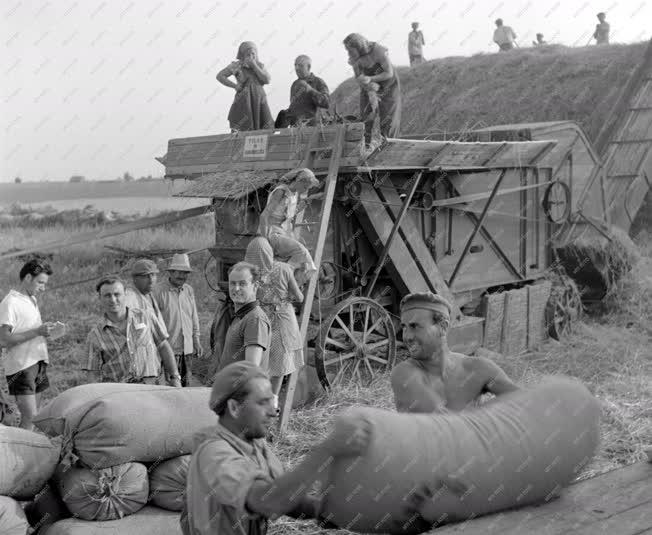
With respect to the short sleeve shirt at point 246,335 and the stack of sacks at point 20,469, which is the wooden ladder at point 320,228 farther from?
the stack of sacks at point 20,469

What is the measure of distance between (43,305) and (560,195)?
8347 millimetres

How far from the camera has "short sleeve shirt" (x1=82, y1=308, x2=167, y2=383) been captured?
498 cm

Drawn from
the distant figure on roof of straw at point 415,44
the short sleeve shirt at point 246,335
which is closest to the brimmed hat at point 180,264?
the short sleeve shirt at point 246,335

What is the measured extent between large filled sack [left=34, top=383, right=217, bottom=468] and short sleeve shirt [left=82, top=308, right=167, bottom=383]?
0.88 meters

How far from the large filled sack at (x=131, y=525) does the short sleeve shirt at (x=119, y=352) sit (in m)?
→ 1.22

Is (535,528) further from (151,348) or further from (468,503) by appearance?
(151,348)

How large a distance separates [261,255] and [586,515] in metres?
4.27

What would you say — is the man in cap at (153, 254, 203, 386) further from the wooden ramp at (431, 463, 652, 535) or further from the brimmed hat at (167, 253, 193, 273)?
the wooden ramp at (431, 463, 652, 535)

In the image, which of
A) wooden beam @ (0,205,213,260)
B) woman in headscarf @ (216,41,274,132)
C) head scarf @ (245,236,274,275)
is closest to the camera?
head scarf @ (245,236,274,275)

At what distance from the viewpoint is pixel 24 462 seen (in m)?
3.69

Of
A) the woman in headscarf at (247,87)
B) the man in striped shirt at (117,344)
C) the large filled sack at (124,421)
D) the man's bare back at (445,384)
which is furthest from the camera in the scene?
the woman in headscarf at (247,87)

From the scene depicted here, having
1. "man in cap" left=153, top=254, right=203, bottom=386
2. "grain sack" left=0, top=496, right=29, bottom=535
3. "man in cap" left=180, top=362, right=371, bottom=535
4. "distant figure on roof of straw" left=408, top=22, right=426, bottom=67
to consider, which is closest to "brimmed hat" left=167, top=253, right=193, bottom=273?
"man in cap" left=153, top=254, right=203, bottom=386

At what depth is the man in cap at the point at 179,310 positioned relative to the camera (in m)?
6.66

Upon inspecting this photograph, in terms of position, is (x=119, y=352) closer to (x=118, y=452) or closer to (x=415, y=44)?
(x=118, y=452)
